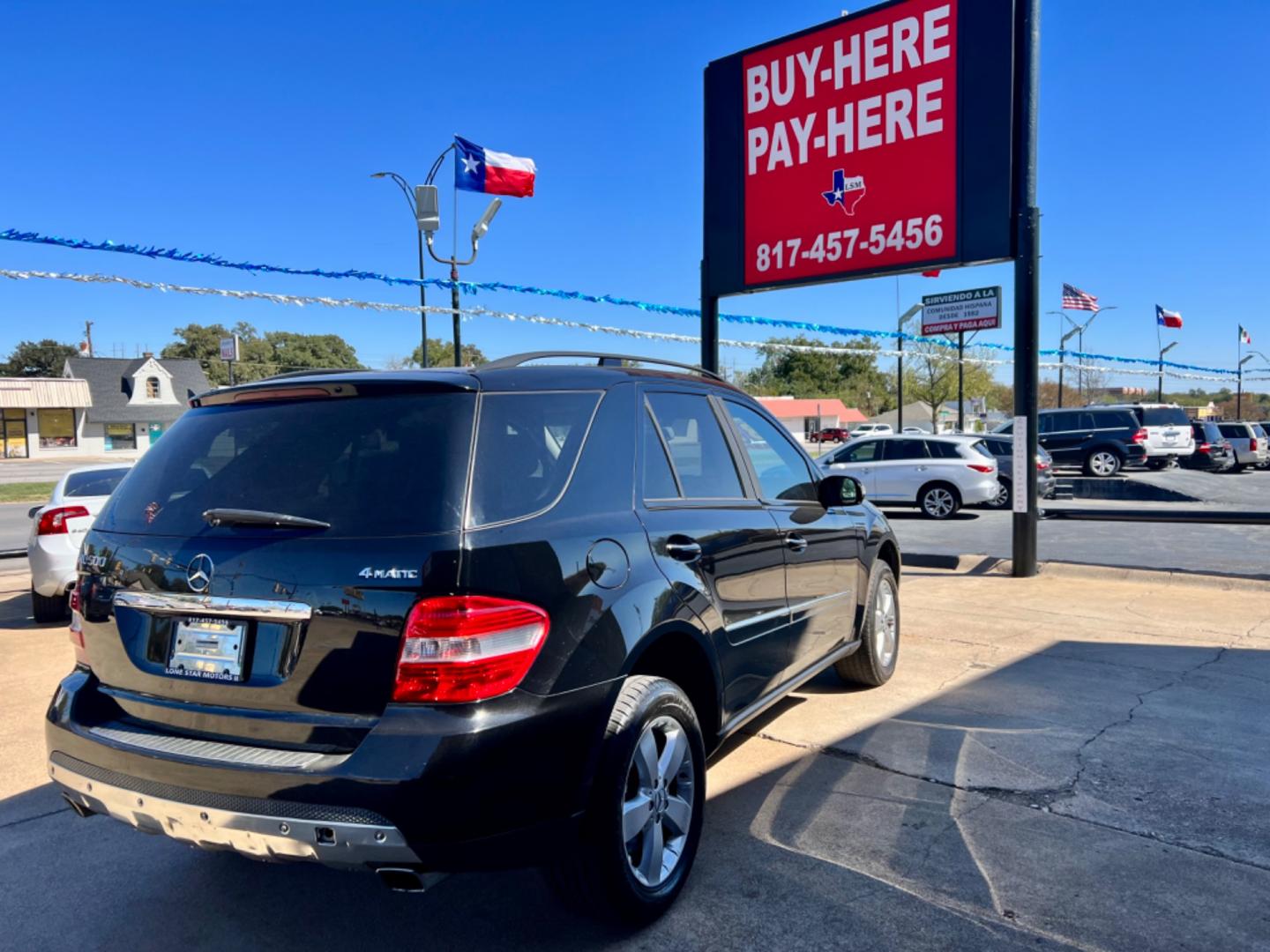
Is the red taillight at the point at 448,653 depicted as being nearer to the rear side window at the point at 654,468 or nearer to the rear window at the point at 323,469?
the rear window at the point at 323,469

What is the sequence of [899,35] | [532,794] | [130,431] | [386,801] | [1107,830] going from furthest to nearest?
[130,431]
[899,35]
[1107,830]
[532,794]
[386,801]

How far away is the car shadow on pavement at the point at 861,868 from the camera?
2898 millimetres

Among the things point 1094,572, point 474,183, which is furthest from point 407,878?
point 474,183

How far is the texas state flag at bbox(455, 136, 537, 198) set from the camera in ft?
50.1

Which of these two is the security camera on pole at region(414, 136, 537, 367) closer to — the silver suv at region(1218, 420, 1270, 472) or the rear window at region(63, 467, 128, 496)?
the rear window at region(63, 467, 128, 496)

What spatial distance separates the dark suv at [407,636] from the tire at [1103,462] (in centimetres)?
2522

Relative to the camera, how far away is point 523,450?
288 centimetres

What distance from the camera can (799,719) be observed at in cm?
498

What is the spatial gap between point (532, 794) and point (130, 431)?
207 feet

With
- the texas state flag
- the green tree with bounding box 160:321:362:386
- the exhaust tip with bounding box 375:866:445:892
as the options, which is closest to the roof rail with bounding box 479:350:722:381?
the exhaust tip with bounding box 375:866:445:892

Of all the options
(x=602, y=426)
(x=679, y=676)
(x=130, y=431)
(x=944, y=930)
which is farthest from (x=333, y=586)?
(x=130, y=431)

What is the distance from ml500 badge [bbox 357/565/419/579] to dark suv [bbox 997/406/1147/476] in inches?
976

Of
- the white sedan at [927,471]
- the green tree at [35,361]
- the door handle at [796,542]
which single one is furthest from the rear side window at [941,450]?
the green tree at [35,361]

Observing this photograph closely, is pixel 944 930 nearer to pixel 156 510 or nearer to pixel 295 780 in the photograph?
pixel 295 780
